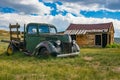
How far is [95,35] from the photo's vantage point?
3612 cm

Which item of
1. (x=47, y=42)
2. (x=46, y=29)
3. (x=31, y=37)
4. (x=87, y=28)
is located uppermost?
(x=46, y=29)

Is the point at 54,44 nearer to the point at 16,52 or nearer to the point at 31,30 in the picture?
the point at 31,30

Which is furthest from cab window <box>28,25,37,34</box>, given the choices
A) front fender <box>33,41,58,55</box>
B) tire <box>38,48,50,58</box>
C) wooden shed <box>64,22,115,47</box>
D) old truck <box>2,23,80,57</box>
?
wooden shed <box>64,22,115,47</box>

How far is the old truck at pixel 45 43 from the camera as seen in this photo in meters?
13.7

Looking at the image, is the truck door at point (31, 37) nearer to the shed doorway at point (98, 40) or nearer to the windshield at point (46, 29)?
the windshield at point (46, 29)

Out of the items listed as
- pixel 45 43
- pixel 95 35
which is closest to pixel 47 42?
pixel 45 43

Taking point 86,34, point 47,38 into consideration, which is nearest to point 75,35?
point 86,34

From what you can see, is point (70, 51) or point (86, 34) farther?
point (86, 34)

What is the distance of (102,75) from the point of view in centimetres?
868

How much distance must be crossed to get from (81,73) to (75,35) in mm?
29050

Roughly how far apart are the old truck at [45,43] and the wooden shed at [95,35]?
20.6 meters

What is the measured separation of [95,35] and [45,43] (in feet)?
76.2

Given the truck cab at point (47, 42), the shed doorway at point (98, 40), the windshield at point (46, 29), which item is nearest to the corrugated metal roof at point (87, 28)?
Answer: the shed doorway at point (98, 40)

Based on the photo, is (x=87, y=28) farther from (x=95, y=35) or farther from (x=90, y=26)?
(x=95, y=35)
